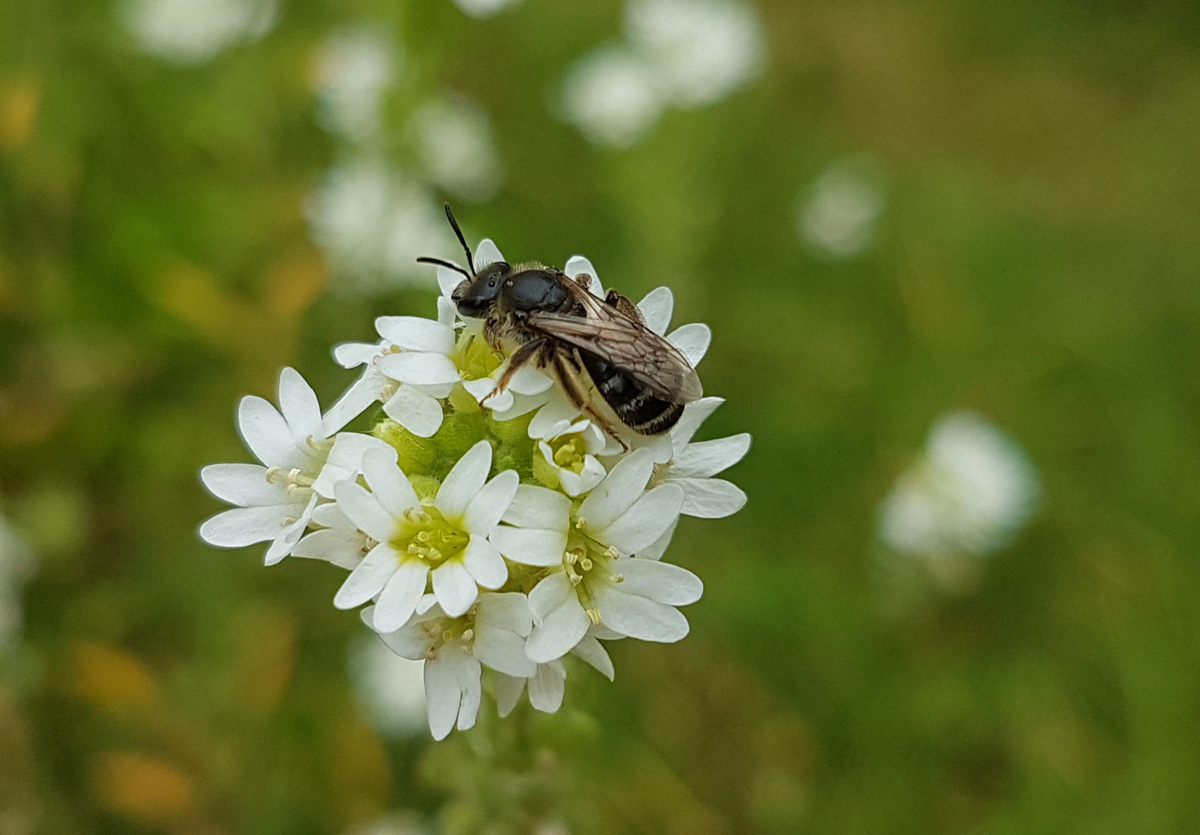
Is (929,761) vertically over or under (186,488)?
under

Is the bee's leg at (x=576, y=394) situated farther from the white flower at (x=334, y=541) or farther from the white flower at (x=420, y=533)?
the white flower at (x=334, y=541)

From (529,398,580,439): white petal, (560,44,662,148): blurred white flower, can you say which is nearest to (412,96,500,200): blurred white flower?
(560,44,662,148): blurred white flower

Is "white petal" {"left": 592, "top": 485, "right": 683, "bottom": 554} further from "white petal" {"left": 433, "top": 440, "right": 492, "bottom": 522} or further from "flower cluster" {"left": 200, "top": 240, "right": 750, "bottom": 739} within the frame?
"white petal" {"left": 433, "top": 440, "right": 492, "bottom": 522}

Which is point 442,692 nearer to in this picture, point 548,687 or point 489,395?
point 548,687

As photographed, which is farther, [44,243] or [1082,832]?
[44,243]

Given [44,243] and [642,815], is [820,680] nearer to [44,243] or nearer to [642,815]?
[642,815]

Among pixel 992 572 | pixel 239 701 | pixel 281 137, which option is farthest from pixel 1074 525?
pixel 281 137

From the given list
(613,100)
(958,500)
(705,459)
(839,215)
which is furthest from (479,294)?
(839,215)
